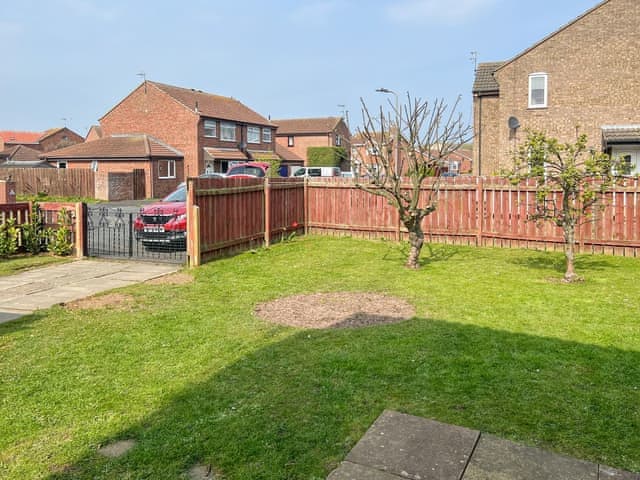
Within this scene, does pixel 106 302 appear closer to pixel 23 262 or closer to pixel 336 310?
pixel 336 310

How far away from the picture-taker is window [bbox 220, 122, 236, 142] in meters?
48.3

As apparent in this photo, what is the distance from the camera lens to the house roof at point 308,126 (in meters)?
73.3

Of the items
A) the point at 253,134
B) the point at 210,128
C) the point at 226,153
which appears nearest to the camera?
the point at 210,128

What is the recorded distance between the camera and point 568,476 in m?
3.60

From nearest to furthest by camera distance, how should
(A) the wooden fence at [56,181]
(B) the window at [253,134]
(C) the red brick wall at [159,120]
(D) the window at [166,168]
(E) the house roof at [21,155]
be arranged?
1. (A) the wooden fence at [56,181]
2. (D) the window at [166,168]
3. (C) the red brick wall at [159,120]
4. (B) the window at [253,134]
5. (E) the house roof at [21,155]

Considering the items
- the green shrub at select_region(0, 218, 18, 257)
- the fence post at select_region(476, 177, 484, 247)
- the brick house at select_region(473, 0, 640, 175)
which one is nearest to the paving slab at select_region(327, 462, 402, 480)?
the green shrub at select_region(0, 218, 18, 257)

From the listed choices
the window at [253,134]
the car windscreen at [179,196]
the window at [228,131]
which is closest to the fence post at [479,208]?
the car windscreen at [179,196]

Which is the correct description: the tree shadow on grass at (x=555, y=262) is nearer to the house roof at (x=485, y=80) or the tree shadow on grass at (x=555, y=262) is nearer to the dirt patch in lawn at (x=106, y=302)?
the dirt patch in lawn at (x=106, y=302)

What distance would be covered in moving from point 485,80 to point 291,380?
29.0 meters

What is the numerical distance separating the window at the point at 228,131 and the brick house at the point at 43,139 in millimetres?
50410

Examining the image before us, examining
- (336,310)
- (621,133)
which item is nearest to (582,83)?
(621,133)

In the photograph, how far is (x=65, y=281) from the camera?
34.4 ft

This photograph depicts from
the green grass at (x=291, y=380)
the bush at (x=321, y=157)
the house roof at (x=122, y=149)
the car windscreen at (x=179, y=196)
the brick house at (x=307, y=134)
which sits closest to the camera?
the green grass at (x=291, y=380)

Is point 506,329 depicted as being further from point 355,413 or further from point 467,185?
point 467,185
